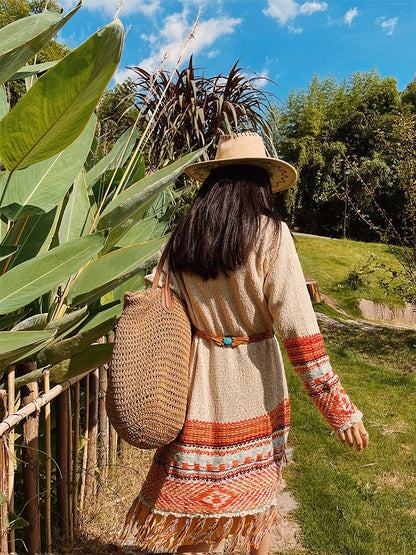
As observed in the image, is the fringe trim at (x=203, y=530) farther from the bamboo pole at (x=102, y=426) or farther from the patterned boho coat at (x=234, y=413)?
the bamboo pole at (x=102, y=426)

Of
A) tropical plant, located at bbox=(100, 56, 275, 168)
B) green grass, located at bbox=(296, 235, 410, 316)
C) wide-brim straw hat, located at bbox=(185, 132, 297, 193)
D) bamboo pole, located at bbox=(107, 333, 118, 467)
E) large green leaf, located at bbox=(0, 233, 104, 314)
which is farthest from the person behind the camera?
green grass, located at bbox=(296, 235, 410, 316)

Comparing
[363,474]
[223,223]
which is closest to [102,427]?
[223,223]

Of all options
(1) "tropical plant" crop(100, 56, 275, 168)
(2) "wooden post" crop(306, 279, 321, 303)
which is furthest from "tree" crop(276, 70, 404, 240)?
(1) "tropical plant" crop(100, 56, 275, 168)

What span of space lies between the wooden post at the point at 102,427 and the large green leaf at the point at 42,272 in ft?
3.21

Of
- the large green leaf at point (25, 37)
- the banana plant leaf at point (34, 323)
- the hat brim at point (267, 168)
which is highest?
the large green leaf at point (25, 37)

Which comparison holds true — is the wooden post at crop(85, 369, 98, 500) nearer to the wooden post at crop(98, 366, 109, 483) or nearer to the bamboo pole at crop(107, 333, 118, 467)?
the wooden post at crop(98, 366, 109, 483)

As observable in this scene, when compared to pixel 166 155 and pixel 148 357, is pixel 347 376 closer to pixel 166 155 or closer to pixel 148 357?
pixel 166 155

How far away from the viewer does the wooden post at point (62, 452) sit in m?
1.60

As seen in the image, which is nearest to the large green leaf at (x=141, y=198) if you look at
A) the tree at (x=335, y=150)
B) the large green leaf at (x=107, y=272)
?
the large green leaf at (x=107, y=272)

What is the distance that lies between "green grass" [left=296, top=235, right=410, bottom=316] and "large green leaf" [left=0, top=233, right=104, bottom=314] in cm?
579

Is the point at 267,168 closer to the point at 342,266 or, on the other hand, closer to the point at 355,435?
the point at 355,435

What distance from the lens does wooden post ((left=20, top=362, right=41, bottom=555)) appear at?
1.35 meters

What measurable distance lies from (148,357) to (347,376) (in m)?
3.79

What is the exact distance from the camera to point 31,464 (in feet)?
4.55
